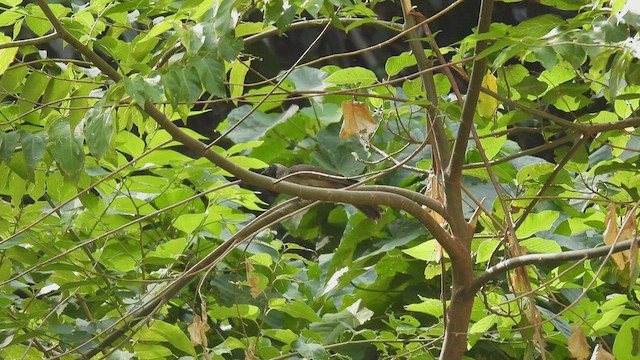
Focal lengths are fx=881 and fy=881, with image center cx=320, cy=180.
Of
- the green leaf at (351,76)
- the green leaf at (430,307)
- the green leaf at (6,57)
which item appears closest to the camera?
the green leaf at (6,57)

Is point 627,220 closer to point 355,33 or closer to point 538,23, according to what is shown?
point 538,23

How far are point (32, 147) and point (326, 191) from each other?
497 millimetres

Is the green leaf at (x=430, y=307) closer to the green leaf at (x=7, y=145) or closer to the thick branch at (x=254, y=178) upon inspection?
the thick branch at (x=254, y=178)

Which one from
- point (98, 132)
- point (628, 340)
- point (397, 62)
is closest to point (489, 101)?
point (397, 62)

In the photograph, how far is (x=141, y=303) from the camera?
6.10ft

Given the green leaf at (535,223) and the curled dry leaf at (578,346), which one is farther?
the green leaf at (535,223)

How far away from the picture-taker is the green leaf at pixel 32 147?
1.46 m

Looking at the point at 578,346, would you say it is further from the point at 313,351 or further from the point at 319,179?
the point at 319,179

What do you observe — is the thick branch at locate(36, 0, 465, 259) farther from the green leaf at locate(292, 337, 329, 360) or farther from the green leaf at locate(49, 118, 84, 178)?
the green leaf at locate(292, 337, 329, 360)

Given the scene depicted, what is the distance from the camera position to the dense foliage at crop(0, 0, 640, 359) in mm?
1381

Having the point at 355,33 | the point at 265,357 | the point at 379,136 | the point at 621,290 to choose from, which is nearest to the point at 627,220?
the point at 265,357

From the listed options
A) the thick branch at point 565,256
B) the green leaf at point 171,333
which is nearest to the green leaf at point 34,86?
the green leaf at point 171,333

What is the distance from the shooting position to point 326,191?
143cm

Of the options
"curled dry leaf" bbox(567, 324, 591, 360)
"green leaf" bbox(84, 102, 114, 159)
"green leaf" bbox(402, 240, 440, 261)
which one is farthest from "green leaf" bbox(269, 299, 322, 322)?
"green leaf" bbox(84, 102, 114, 159)
